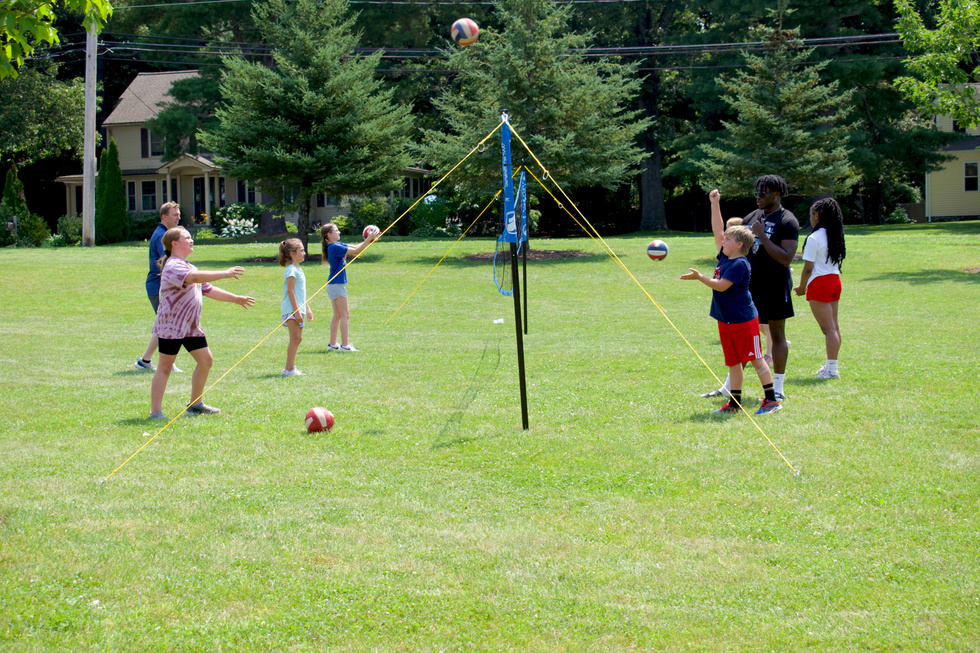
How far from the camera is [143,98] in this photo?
46.9 m

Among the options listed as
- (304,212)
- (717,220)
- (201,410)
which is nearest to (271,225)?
(304,212)

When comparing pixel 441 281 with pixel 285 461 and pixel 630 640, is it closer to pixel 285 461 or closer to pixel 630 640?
pixel 285 461

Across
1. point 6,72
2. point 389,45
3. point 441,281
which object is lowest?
point 441,281

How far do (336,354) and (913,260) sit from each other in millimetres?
17490

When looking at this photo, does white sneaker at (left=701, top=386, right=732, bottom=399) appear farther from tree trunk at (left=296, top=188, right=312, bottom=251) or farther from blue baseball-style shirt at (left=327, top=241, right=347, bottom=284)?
tree trunk at (left=296, top=188, right=312, bottom=251)

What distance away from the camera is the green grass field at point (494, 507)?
147 inches

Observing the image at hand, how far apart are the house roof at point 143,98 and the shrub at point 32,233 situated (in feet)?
41.7

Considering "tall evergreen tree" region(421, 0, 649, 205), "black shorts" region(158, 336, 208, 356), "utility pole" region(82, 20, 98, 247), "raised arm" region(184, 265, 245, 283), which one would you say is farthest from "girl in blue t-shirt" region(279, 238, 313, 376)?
"utility pole" region(82, 20, 98, 247)

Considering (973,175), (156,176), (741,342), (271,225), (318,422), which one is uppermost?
(156,176)

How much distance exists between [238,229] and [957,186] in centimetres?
3632

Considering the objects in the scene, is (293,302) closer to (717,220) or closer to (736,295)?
(717,220)

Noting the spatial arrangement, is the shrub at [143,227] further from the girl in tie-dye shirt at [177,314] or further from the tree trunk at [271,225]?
the girl in tie-dye shirt at [177,314]

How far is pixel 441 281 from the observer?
20.5m

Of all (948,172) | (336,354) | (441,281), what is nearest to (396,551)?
(336,354)
